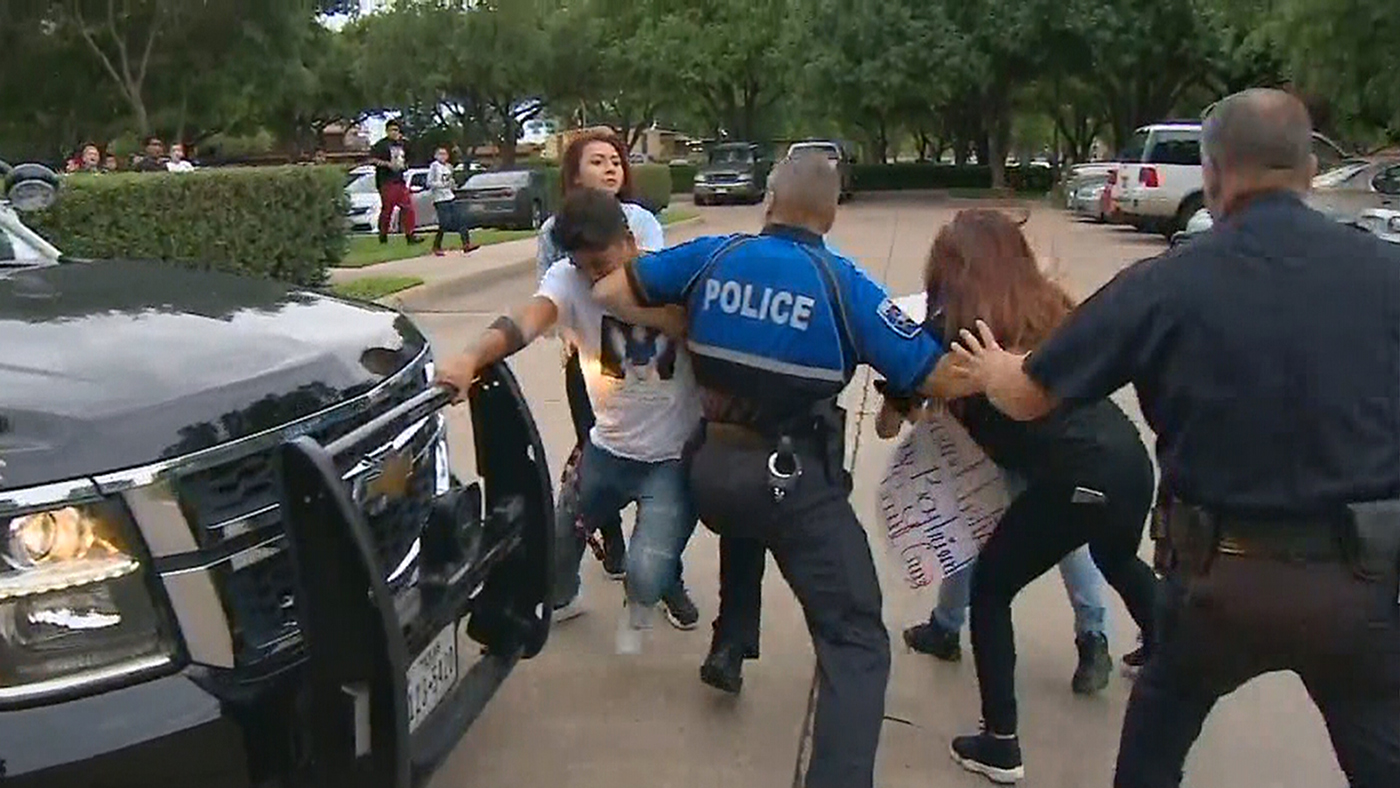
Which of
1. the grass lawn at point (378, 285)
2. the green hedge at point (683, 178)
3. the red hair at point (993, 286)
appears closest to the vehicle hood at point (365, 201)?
the grass lawn at point (378, 285)

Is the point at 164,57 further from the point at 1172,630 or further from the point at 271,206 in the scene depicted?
the point at 1172,630

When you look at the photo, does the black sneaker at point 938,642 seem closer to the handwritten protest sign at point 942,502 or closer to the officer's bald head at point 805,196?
the handwritten protest sign at point 942,502

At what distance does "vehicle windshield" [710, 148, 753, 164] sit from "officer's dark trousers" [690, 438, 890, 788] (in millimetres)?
38036

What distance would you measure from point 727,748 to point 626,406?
1016 millimetres

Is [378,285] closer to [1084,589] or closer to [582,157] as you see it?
[582,157]

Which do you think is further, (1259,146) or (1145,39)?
A: (1145,39)

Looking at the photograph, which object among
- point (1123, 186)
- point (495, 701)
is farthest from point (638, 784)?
point (1123, 186)

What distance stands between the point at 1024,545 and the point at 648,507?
43.5 inches

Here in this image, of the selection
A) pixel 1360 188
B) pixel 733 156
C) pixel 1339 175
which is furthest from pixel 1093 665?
pixel 733 156

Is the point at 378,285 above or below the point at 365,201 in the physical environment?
below

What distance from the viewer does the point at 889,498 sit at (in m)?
4.21

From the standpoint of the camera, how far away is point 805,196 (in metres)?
3.58

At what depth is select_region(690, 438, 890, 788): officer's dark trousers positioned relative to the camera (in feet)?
11.4

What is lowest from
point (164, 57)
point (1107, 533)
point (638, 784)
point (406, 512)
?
point (638, 784)
